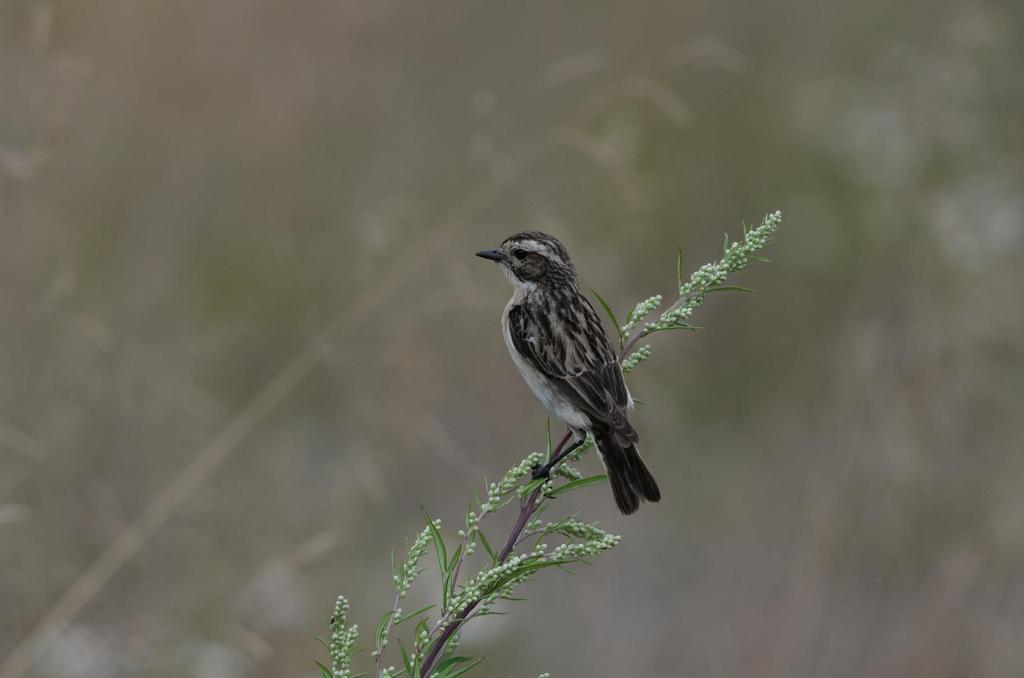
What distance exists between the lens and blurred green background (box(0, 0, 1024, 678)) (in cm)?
559

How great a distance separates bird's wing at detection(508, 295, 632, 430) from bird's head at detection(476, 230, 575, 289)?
0.14 meters

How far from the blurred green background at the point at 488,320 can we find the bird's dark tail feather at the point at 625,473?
1194mm

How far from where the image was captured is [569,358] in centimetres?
412

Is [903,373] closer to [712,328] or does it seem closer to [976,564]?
[976,564]

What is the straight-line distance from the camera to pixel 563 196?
7.77 m

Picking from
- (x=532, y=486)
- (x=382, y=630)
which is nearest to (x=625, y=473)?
(x=532, y=486)

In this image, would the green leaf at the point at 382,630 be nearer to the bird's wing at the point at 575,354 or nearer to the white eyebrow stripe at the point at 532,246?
the bird's wing at the point at 575,354

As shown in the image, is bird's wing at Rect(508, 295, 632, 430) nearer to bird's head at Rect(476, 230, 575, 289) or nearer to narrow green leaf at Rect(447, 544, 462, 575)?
bird's head at Rect(476, 230, 575, 289)

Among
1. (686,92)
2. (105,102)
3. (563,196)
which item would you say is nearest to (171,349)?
(105,102)

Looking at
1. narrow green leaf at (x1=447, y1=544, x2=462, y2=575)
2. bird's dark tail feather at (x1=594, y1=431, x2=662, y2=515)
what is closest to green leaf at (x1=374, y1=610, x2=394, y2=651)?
narrow green leaf at (x1=447, y1=544, x2=462, y2=575)

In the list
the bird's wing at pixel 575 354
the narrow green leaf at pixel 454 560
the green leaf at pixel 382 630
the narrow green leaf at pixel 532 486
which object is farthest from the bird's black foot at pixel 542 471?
the bird's wing at pixel 575 354

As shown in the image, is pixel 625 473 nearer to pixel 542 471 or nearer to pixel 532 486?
pixel 542 471

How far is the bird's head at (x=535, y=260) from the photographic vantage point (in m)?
4.45

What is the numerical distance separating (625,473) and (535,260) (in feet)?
3.52
